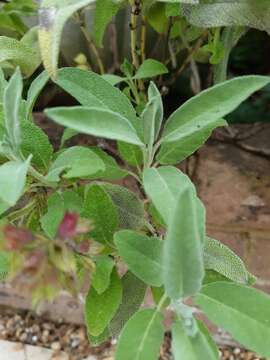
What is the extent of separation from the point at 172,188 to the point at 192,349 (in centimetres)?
13

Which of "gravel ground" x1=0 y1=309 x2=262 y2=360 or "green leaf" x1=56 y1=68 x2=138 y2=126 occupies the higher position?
"green leaf" x1=56 y1=68 x2=138 y2=126

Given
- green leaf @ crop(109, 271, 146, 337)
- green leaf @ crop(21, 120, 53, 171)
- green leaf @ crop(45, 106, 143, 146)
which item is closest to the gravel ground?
green leaf @ crop(109, 271, 146, 337)

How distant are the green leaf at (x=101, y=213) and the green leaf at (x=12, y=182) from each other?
3.8 inches

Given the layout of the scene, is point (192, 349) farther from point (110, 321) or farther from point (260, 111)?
point (260, 111)

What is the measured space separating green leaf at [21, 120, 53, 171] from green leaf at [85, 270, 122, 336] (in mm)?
126

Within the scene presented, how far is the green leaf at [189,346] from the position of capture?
50 centimetres

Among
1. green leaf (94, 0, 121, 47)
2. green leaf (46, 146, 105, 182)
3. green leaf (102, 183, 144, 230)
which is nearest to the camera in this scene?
green leaf (46, 146, 105, 182)

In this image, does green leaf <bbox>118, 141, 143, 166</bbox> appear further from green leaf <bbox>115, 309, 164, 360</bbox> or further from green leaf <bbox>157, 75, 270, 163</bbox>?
green leaf <bbox>115, 309, 164, 360</bbox>

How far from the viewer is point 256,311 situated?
1.76ft

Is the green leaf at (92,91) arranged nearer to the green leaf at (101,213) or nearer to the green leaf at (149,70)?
the green leaf at (101,213)

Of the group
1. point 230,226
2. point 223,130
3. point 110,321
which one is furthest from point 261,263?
point 110,321

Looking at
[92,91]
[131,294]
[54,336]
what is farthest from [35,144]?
[54,336]

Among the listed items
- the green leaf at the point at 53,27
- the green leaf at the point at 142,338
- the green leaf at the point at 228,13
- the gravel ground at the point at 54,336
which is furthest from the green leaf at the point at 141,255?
the gravel ground at the point at 54,336

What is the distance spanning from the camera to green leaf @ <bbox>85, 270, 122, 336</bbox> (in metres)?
0.63
